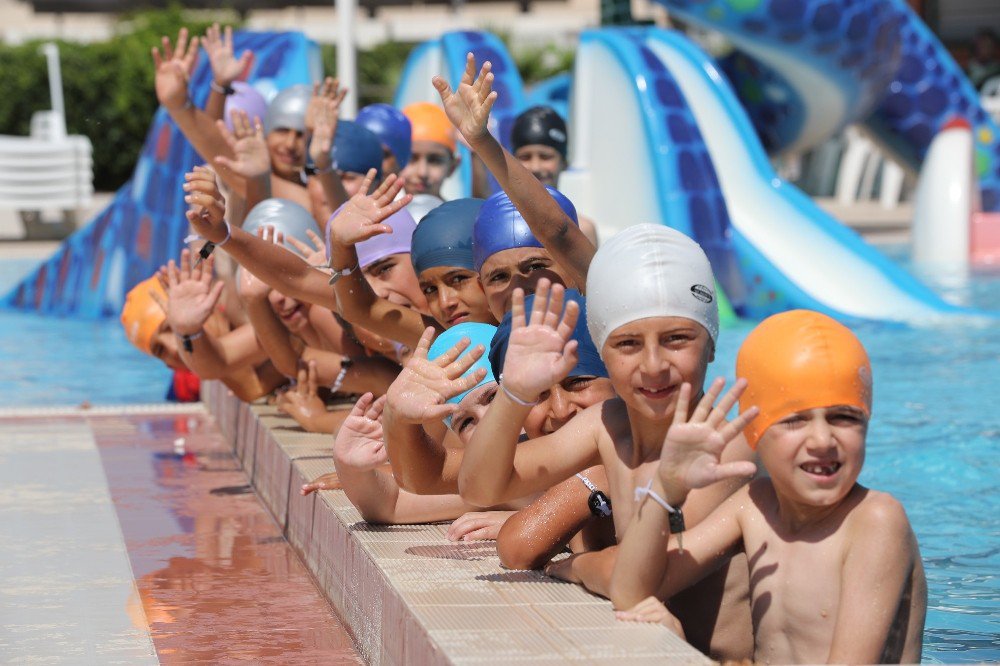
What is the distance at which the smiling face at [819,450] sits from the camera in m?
2.98

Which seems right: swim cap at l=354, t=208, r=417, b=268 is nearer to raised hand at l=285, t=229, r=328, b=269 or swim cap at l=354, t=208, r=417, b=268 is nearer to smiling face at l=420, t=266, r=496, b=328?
raised hand at l=285, t=229, r=328, b=269

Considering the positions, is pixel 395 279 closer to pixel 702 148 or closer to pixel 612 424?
pixel 612 424

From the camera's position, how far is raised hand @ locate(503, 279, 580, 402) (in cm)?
324

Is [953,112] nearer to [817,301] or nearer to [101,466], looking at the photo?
[817,301]

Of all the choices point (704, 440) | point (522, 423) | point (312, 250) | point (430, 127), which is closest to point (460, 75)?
point (430, 127)

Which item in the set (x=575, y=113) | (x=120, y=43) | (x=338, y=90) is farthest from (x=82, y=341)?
(x=120, y=43)

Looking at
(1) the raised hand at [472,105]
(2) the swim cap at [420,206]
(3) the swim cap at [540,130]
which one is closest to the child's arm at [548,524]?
(1) the raised hand at [472,105]

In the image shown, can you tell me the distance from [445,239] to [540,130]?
3.35 m

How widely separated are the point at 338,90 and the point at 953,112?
1189 cm

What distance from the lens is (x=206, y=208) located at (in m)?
4.72

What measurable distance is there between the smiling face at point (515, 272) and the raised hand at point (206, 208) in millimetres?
907

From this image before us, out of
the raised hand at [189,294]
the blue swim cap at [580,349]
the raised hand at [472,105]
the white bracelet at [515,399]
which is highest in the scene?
the raised hand at [472,105]

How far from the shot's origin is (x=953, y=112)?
17109 millimetres

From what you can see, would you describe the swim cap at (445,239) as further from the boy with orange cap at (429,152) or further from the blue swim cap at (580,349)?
the boy with orange cap at (429,152)
